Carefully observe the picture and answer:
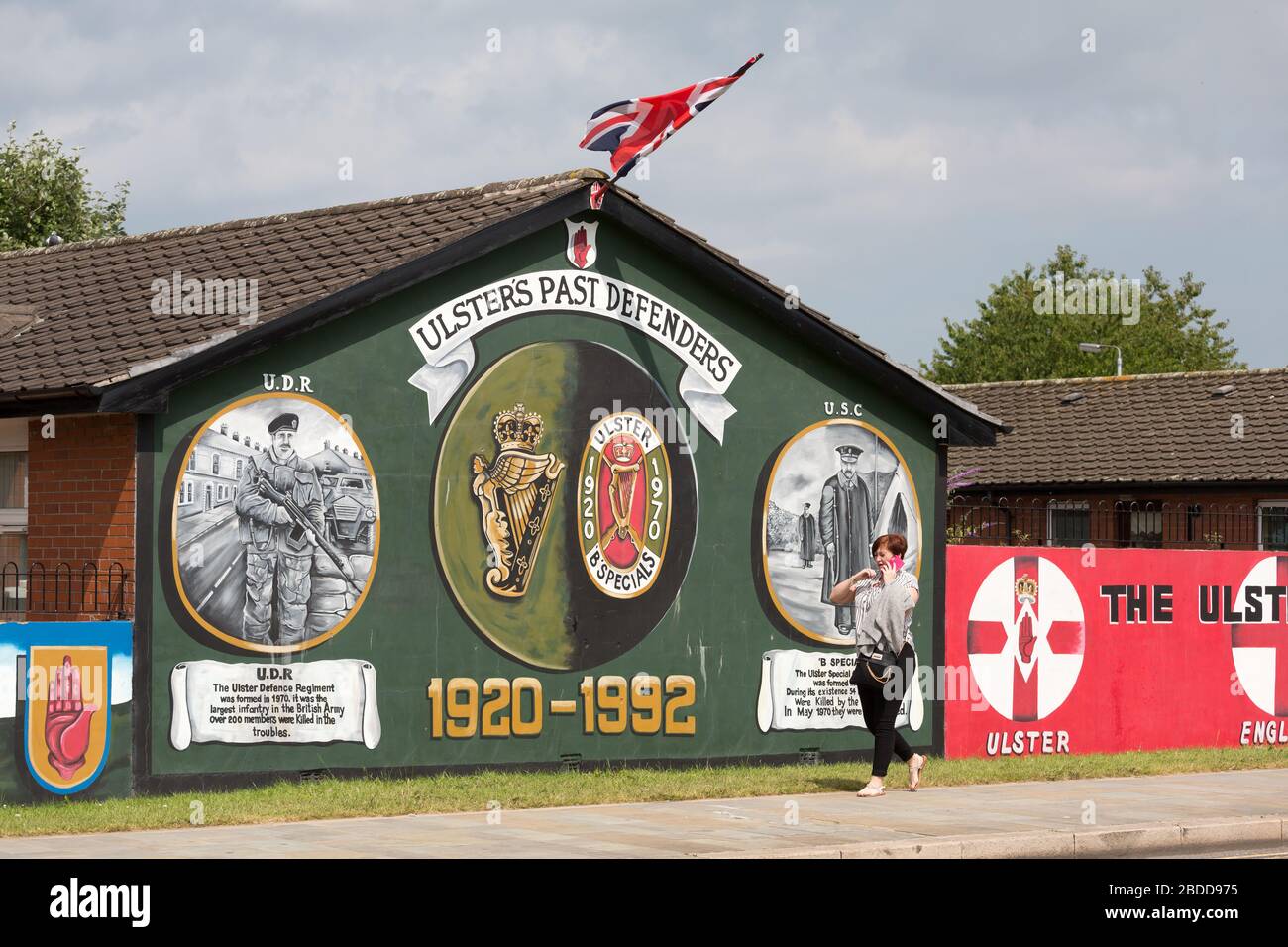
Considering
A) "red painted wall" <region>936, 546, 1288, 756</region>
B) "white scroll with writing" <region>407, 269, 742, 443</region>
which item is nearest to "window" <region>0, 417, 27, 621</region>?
"white scroll with writing" <region>407, 269, 742, 443</region>

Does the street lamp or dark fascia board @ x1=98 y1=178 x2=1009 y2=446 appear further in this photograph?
the street lamp

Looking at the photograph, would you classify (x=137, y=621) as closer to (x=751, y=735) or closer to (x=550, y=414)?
(x=550, y=414)

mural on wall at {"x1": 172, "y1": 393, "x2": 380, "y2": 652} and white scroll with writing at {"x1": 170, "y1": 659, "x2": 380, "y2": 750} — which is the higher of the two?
mural on wall at {"x1": 172, "y1": 393, "x2": 380, "y2": 652}

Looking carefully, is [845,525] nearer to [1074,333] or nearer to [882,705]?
[882,705]

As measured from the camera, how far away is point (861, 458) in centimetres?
1906

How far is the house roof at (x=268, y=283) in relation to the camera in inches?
586

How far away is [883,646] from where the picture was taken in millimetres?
15648

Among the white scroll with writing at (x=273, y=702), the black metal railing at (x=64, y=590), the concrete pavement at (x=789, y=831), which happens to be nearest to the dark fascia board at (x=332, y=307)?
the black metal railing at (x=64, y=590)

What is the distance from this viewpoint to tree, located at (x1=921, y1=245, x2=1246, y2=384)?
73812 mm

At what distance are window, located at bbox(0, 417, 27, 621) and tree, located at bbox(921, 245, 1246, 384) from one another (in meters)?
58.3

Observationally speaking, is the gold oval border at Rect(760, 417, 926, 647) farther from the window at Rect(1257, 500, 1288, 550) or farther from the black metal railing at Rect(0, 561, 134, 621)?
the window at Rect(1257, 500, 1288, 550)

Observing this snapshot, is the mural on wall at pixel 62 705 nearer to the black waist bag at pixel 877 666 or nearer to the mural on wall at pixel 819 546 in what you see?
the black waist bag at pixel 877 666

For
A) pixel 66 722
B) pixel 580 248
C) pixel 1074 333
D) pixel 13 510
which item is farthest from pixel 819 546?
pixel 1074 333
